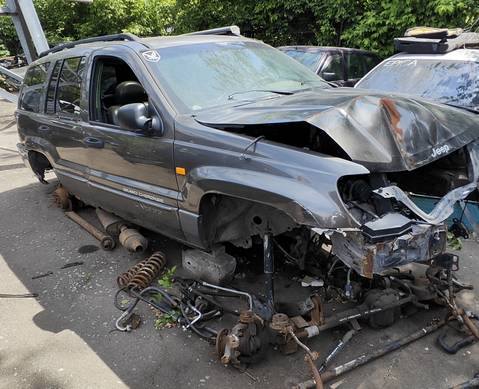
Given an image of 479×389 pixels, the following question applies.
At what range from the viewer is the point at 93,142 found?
13.8 ft

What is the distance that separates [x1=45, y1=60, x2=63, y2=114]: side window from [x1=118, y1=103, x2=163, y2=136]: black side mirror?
1946mm

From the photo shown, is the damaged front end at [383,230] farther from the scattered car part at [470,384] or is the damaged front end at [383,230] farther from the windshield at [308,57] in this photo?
the windshield at [308,57]

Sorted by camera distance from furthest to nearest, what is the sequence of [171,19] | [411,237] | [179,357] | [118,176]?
[171,19] → [118,176] → [179,357] → [411,237]

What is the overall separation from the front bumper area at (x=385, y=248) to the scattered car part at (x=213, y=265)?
123cm

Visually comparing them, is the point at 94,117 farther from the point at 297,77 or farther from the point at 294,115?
the point at 294,115

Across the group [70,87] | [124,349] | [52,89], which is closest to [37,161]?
[52,89]

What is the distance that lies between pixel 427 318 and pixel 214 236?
171 cm

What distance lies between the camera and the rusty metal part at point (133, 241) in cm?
438

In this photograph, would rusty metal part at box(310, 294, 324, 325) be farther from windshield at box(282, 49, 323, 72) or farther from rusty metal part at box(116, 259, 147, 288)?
windshield at box(282, 49, 323, 72)

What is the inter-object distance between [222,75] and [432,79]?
10.9 ft

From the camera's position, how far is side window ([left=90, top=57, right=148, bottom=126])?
4152mm

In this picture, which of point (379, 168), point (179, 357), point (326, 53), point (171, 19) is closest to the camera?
point (379, 168)

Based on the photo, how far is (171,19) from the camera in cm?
1695

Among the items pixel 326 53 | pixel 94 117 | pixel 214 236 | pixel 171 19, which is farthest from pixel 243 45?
pixel 171 19
